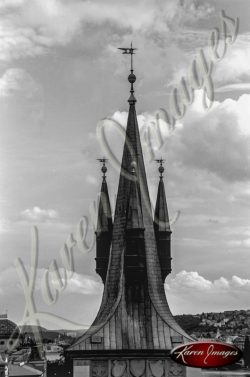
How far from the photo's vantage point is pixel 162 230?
51.3 m

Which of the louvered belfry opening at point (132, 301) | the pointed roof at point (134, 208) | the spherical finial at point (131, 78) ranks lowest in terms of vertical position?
the louvered belfry opening at point (132, 301)

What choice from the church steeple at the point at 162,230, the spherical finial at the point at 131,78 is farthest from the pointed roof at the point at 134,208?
the spherical finial at the point at 131,78

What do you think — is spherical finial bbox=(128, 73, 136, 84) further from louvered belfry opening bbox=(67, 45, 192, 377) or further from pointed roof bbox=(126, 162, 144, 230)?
pointed roof bbox=(126, 162, 144, 230)

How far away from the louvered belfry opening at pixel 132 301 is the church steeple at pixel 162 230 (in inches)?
3.7

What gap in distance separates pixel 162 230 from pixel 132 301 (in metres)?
5.17

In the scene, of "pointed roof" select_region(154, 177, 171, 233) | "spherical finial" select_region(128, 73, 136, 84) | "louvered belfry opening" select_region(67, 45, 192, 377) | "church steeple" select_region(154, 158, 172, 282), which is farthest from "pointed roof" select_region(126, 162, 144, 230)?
"spherical finial" select_region(128, 73, 136, 84)

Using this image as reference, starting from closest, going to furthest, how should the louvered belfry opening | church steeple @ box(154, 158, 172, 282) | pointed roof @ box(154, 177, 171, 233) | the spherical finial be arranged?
1. the louvered belfry opening
2. the spherical finial
3. church steeple @ box(154, 158, 172, 282)
4. pointed roof @ box(154, 177, 171, 233)

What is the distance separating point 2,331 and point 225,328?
68147 mm

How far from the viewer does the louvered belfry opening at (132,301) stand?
46.7 meters

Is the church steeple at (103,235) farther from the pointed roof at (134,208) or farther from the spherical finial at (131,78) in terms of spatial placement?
the spherical finial at (131,78)

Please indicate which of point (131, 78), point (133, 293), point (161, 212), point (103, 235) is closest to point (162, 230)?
point (161, 212)

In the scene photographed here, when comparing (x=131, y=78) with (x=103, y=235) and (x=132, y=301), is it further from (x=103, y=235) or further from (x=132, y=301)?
(x=132, y=301)

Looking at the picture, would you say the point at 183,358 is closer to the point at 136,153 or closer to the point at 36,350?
the point at 136,153

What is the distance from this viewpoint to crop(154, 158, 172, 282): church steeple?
165ft
